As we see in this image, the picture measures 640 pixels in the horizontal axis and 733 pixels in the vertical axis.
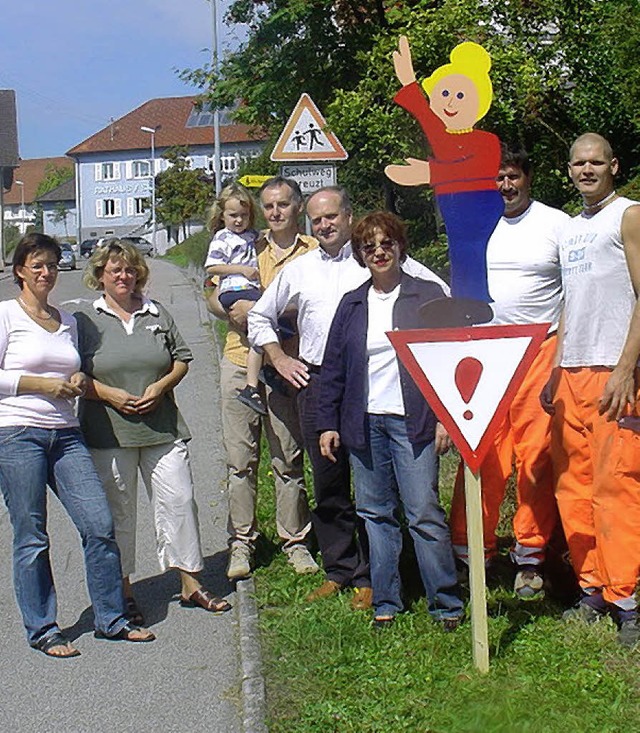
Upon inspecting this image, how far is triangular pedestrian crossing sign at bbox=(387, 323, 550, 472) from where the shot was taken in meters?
4.67

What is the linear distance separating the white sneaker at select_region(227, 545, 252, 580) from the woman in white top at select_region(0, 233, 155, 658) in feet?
2.57

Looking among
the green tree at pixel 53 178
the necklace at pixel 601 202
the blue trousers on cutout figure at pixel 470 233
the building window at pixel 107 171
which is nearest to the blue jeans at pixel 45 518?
the blue trousers on cutout figure at pixel 470 233

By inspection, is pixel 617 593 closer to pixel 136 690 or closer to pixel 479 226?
pixel 479 226

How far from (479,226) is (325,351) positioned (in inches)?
41.2

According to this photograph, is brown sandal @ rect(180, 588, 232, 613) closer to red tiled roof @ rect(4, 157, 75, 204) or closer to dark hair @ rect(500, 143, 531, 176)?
dark hair @ rect(500, 143, 531, 176)

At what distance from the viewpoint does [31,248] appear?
545 cm

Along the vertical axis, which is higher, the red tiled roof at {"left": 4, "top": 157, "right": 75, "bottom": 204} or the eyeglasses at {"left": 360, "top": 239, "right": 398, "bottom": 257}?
the red tiled roof at {"left": 4, "top": 157, "right": 75, "bottom": 204}

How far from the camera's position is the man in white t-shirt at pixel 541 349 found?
5324mm

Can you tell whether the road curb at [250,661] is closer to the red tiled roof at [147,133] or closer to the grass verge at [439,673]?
the grass verge at [439,673]

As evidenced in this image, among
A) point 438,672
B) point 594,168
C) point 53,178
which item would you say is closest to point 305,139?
point 594,168

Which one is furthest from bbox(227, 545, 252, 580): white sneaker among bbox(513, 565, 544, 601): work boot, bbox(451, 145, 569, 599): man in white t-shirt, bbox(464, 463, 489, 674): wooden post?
bbox(464, 463, 489, 674): wooden post

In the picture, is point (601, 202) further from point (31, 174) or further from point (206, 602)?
point (31, 174)

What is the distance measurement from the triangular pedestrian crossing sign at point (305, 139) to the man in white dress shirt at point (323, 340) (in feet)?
11.9

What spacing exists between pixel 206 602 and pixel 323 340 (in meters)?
1.52
